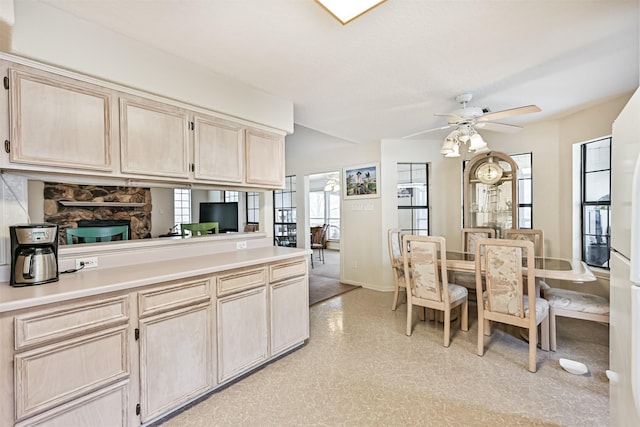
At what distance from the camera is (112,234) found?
8.91 ft

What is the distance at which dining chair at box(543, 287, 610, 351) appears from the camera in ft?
7.88

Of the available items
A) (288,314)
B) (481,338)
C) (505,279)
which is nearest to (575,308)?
Result: (505,279)

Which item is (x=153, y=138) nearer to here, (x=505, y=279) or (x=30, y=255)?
(x=30, y=255)

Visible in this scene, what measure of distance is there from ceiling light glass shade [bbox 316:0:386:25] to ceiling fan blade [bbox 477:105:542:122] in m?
1.66

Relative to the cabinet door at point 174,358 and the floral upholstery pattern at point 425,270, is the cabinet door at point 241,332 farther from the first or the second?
the floral upholstery pattern at point 425,270

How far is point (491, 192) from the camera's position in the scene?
13.4 feet

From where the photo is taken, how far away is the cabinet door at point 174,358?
168 cm

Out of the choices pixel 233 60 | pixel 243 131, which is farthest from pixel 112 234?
pixel 233 60

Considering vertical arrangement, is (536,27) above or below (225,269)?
above

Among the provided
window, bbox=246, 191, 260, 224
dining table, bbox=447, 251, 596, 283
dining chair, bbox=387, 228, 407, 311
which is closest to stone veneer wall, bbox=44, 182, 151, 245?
window, bbox=246, 191, 260, 224

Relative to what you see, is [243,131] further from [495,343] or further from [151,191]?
[151,191]

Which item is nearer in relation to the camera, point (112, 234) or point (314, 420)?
point (314, 420)

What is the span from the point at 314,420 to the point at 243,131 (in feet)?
7.79

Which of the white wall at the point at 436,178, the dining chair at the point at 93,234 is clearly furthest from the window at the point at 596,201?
the dining chair at the point at 93,234
